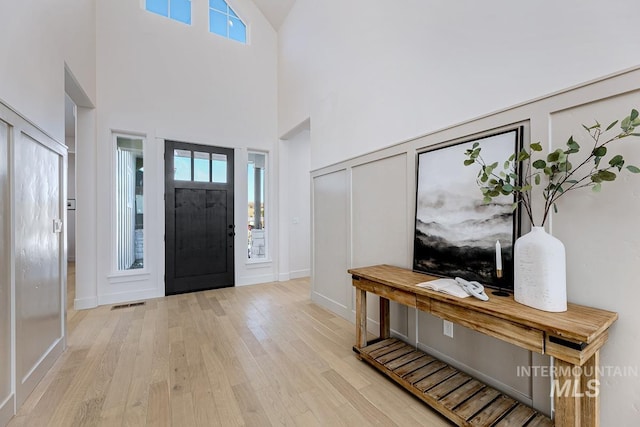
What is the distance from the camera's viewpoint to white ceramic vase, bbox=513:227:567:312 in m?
1.33

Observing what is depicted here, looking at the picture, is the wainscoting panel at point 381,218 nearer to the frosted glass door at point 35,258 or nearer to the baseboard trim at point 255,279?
the baseboard trim at point 255,279

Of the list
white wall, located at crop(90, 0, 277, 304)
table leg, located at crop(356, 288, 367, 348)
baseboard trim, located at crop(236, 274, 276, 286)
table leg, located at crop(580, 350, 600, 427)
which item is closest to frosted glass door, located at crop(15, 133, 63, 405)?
white wall, located at crop(90, 0, 277, 304)

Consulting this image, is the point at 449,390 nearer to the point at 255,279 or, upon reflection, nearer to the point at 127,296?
the point at 255,279

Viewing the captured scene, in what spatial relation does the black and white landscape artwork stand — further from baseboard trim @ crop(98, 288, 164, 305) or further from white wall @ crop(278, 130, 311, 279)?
baseboard trim @ crop(98, 288, 164, 305)

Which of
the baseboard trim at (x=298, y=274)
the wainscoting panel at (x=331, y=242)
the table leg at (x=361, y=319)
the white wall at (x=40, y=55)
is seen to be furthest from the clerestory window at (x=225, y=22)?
the table leg at (x=361, y=319)

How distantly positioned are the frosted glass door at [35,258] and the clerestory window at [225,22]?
3591 mm

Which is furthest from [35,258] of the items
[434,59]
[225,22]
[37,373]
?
[225,22]

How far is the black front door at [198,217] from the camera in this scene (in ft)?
14.0

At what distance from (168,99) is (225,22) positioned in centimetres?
182

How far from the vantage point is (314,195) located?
155 inches

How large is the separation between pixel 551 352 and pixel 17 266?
3106 millimetres

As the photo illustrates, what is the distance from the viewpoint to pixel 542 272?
1344 millimetres

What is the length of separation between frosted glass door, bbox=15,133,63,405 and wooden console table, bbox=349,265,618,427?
2.41 m

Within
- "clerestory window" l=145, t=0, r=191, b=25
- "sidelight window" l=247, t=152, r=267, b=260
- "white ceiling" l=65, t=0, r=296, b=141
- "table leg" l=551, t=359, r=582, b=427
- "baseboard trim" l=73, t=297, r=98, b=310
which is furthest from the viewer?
"sidelight window" l=247, t=152, r=267, b=260
